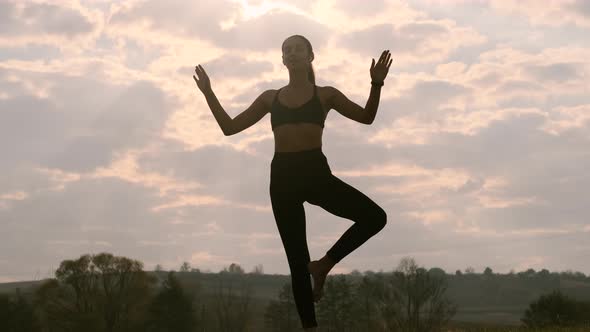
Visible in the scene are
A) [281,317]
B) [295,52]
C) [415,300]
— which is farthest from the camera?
[281,317]

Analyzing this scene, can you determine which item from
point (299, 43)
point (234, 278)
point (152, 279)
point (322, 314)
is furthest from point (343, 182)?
point (234, 278)

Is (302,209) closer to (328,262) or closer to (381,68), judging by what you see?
(328,262)

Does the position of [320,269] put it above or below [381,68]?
below

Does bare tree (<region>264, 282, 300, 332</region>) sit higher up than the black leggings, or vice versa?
the black leggings

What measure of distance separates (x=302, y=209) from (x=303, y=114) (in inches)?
42.0

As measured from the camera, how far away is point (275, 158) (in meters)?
7.90

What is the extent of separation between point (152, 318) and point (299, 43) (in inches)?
3694

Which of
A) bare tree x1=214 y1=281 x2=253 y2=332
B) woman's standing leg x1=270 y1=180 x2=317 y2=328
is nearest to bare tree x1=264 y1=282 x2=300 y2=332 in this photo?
bare tree x1=214 y1=281 x2=253 y2=332

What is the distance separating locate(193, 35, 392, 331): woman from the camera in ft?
24.8

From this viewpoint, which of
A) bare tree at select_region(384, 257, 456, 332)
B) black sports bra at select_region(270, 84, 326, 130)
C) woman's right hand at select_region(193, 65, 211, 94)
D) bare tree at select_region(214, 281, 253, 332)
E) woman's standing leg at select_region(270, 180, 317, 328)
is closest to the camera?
woman's standing leg at select_region(270, 180, 317, 328)

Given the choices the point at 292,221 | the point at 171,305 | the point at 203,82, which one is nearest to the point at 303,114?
the point at 292,221

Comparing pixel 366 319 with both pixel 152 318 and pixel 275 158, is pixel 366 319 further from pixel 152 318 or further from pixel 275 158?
pixel 275 158

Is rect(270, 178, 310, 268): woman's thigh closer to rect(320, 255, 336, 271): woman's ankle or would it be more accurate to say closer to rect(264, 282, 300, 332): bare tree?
rect(320, 255, 336, 271): woman's ankle

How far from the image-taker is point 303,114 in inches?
→ 306
